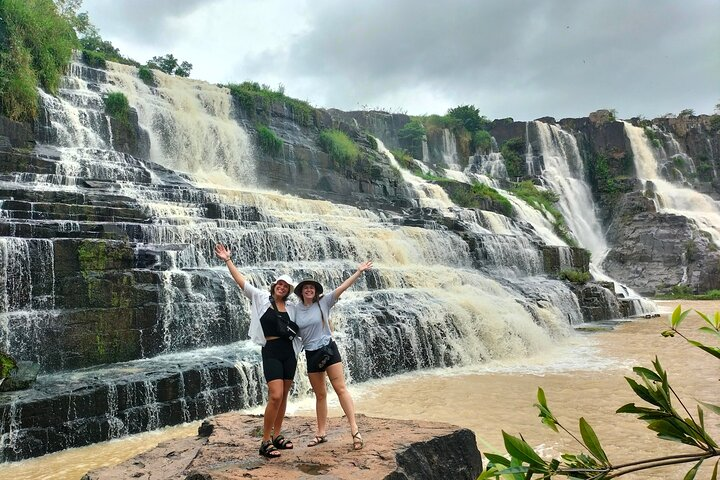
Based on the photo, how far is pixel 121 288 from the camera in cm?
787

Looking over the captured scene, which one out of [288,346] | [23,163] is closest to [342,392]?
[288,346]

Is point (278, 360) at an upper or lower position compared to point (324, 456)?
upper

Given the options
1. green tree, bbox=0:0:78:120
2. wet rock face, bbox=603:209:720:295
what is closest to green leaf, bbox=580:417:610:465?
green tree, bbox=0:0:78:120

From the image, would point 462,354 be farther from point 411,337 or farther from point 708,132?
point 708,132

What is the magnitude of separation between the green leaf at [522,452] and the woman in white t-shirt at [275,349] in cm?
258

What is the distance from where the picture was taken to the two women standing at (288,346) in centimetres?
354

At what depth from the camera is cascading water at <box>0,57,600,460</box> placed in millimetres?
6734

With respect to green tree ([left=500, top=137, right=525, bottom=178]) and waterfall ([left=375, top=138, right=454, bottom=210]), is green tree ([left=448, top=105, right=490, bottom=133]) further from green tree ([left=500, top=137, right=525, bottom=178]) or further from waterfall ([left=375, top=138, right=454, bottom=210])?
waterfall ([left=375, top=138, right=454, bottom=210])

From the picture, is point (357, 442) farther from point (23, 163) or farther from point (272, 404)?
point (23, 163)

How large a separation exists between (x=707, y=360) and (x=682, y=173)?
28580mm

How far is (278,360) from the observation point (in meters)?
3.58

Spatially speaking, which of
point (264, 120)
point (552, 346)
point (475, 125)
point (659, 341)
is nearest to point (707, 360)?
point (659, 341)

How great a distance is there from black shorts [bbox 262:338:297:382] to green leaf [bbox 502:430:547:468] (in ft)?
8.50

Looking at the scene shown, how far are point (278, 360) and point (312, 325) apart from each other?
1.15 feet
